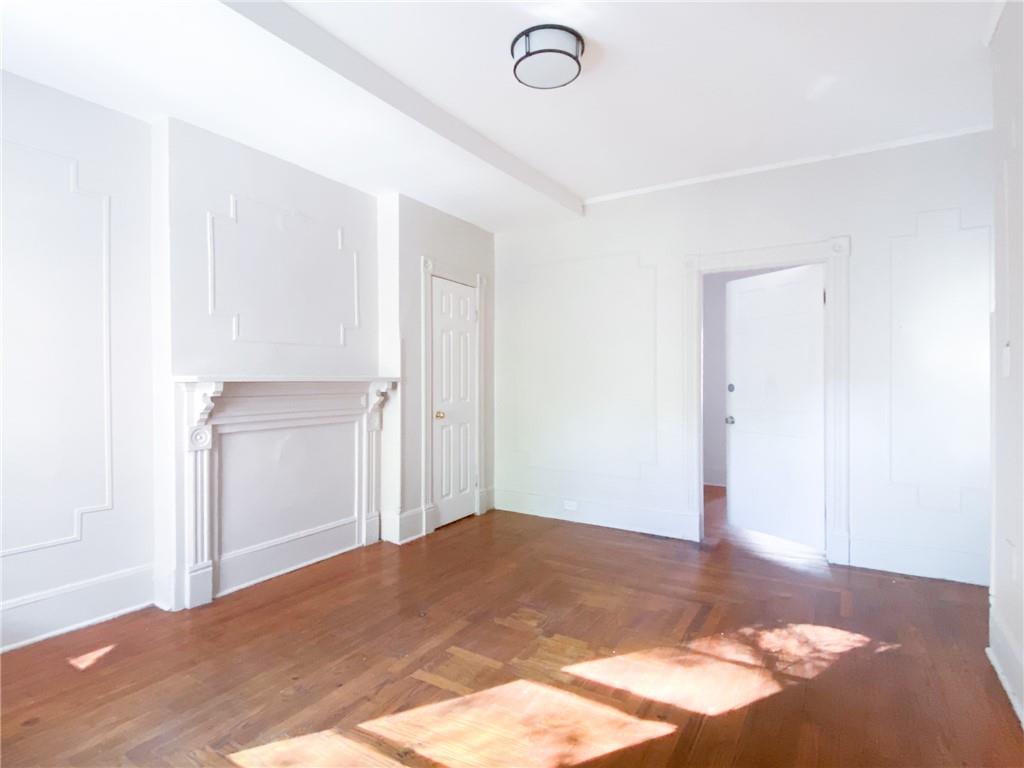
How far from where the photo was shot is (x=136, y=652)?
2.43 metres

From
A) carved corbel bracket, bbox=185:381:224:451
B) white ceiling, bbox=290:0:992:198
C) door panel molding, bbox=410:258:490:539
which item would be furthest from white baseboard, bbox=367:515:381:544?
white ceiling, bbox=290:0:992:198

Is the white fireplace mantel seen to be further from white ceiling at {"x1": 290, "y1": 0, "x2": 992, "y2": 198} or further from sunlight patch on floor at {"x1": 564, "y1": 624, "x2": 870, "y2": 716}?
sunlight patch on floor at {"x1": 564, "y1": 624, "x2": 870, "y2": 716}

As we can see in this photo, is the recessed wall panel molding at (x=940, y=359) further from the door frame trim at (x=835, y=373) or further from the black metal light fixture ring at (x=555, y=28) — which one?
the black metal light fixture ring at (x=555, y=28)

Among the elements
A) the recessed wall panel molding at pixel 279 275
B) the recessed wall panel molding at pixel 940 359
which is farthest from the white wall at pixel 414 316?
the recessed wall panel molding at pixel 940 359

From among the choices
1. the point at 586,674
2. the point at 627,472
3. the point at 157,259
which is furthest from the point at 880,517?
the point at 157,259

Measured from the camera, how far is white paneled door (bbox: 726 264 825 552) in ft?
13.0

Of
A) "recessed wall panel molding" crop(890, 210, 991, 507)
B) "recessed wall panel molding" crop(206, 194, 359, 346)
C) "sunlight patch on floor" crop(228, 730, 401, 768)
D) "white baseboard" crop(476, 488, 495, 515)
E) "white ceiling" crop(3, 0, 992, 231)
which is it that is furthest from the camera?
"white baseboard" crop(476, 488, 495, 515)

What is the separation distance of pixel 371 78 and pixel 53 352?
2.04m

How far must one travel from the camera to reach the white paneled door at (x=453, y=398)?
14.8 ft

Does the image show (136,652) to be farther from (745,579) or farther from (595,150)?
A: (595,150)

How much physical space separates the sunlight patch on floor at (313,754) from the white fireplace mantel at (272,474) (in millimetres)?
1414

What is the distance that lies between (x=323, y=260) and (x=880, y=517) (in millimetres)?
4210

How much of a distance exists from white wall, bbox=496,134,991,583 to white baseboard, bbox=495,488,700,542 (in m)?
0.01

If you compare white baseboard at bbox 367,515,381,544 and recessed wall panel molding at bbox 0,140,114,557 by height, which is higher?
recessed wall panel molding at bbox 0,140,114,557
